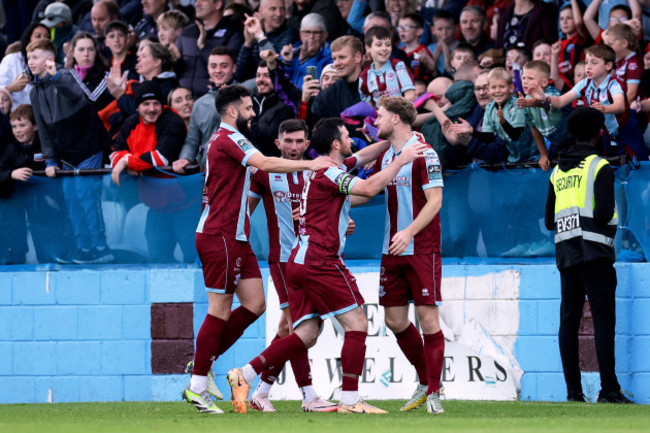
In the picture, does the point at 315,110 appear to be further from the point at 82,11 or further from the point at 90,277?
the point at 82,11

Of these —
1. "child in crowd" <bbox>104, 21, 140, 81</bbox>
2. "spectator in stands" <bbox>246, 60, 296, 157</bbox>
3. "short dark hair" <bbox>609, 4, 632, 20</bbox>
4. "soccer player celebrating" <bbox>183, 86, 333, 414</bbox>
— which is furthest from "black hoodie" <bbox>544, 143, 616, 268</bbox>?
"child in crowd" <bbox>104, 21, 140, 81</bbox>

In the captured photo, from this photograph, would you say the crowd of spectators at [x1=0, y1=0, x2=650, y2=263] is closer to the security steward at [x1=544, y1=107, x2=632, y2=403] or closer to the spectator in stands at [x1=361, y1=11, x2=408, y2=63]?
the spectator in stands at [x1=361, y1=11, x2=408, y2=63]

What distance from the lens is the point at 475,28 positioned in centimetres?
1286

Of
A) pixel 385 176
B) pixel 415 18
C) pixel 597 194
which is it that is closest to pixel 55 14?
pixel 415 18

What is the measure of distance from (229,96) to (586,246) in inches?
117

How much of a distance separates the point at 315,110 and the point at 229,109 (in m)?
2.71

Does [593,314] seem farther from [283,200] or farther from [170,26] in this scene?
[170,26]

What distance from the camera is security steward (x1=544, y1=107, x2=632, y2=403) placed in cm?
873

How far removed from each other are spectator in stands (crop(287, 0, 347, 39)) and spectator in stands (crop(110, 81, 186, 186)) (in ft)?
7.81

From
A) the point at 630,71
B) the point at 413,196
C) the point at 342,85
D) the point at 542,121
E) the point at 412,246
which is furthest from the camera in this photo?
the point at 342,85

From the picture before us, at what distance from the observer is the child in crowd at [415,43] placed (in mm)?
12281

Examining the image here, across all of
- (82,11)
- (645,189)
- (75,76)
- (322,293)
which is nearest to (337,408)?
(322,293)

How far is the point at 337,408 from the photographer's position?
8180mm

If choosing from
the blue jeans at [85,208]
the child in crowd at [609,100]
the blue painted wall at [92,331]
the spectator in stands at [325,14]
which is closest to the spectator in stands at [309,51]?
the spectator in stands at [325,14]
